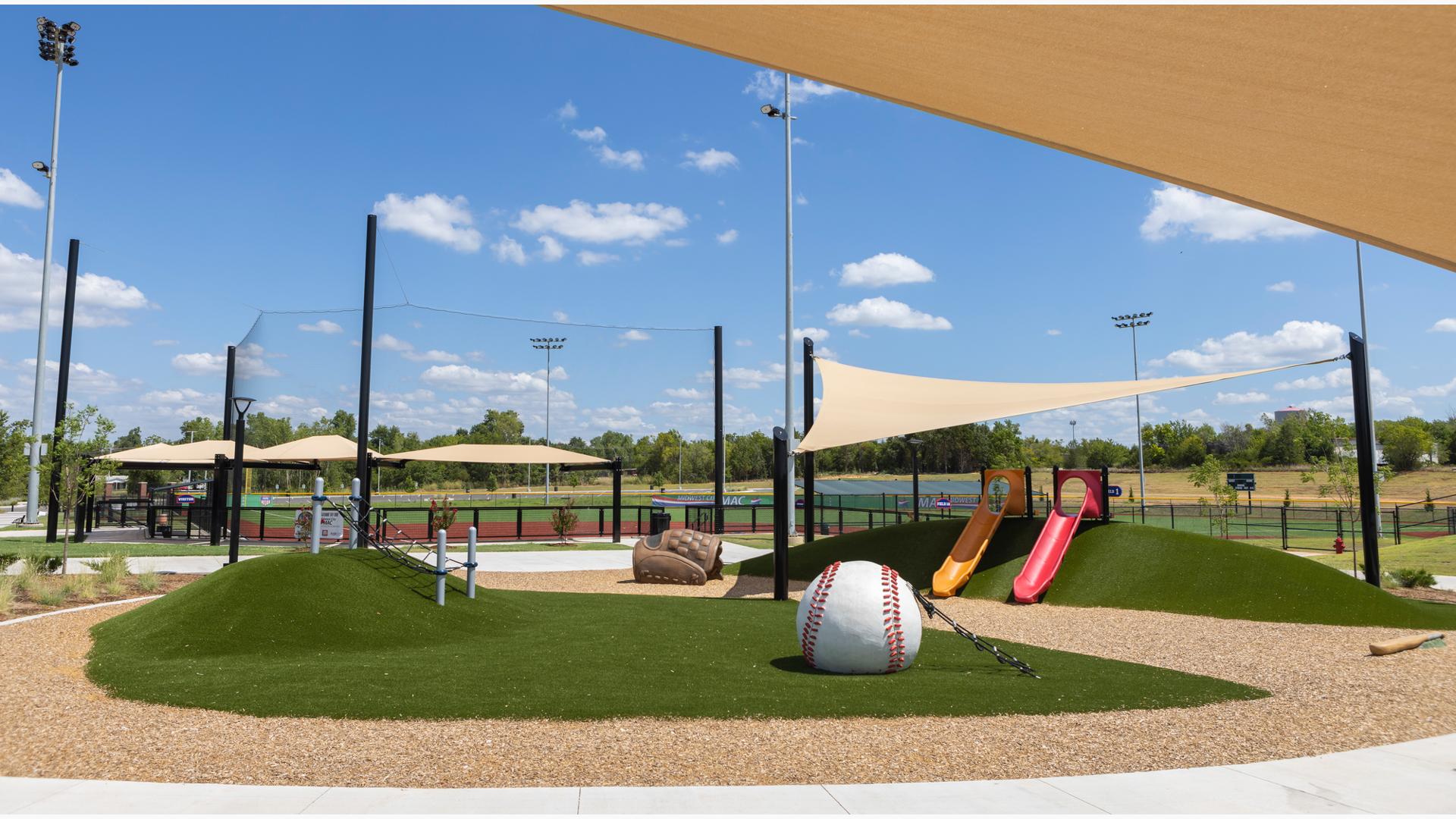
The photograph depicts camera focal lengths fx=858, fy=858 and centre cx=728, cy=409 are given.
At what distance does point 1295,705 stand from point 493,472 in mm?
45500

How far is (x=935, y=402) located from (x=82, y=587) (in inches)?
532

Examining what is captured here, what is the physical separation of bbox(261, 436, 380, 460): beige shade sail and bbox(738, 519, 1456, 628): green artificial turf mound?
49.7 feet

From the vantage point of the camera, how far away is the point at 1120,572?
12875mm

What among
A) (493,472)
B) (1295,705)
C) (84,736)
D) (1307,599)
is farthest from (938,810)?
(493,472)

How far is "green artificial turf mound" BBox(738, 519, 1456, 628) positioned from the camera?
11.0 meters

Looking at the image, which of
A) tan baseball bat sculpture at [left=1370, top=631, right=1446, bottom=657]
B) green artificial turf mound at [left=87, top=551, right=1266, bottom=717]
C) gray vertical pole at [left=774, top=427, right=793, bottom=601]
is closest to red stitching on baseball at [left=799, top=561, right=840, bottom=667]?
green artificial turf mound at [left=87, top=551, right=1266, bottom=717]

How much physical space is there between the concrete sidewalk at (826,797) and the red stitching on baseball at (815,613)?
2879 mm

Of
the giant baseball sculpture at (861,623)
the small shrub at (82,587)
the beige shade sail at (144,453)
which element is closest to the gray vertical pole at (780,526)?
the giant baseball sculpture at (861,623)

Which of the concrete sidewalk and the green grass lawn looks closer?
the concrete sidewalk

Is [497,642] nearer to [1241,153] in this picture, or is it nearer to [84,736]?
[84,736]

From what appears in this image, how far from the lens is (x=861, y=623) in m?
7.24

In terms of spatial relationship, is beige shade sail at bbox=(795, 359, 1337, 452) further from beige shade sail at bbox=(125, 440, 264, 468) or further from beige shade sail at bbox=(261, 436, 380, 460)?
beige shade sail at bbox=(125, 440, 264, 468)

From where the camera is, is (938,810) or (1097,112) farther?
(938,810)

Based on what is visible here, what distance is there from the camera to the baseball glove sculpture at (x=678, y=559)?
49.9 ft
